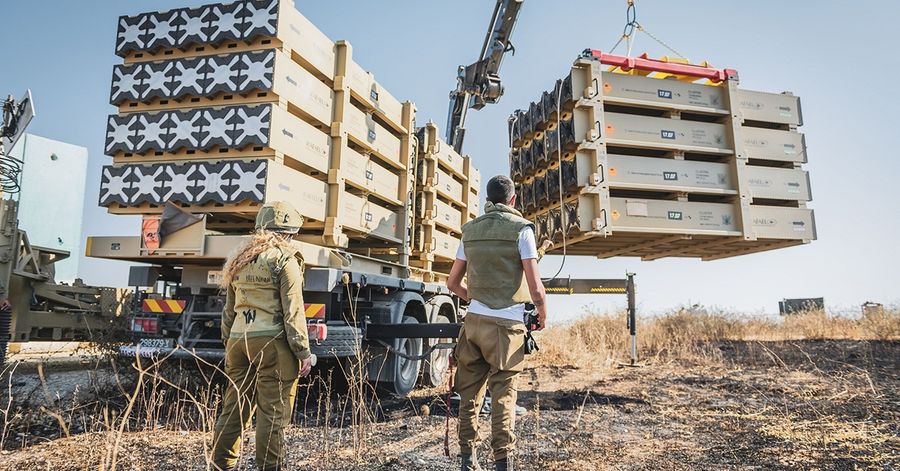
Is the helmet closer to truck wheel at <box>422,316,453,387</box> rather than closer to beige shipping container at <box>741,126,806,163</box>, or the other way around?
truck wheel at <box>422,316,453,387</box>

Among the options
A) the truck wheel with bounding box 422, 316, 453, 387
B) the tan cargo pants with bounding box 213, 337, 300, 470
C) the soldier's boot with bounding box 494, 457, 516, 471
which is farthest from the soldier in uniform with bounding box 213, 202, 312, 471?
the truck wheel with bounding box 422, 316, 453, 387

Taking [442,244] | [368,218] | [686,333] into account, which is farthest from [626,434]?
[686,333]

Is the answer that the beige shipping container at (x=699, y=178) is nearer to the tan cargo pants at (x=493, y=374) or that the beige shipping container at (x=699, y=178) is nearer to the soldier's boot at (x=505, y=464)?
the tan cargo pants at (x=493, y=374)

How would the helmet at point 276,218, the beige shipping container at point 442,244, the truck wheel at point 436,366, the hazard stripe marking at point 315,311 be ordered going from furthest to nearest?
the beige shipping container at point 442,244 → the truck wheel at point 436,366 → the hazard stripe marking at point 315,311 → the helmet at point 276,218

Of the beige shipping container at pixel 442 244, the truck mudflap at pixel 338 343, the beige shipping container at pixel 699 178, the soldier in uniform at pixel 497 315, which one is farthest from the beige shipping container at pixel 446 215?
the soldier in uniform at pixel 497 315

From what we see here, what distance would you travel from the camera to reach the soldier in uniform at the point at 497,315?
3.30 metres

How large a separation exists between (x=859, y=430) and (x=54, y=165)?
1518 centimetres

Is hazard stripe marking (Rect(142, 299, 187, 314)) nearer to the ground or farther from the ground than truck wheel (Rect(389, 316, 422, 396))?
farther from the ground

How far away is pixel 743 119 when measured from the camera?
7.18 metres

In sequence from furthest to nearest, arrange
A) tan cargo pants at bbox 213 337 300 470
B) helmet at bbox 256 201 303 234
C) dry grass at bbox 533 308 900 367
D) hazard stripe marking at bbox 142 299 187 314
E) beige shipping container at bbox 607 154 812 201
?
dry grass at bbox 533 308 900 367 → beige shipping container at bbox 607 154 812 201 → hazard stripe marking at bbox 142 299 187 314 → helmet at bbox 256 201 303 234 → tan cargo pants at bbox 213 337 300 470

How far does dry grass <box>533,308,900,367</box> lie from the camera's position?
34.0ft

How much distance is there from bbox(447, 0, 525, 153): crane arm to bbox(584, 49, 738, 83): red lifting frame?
3.01 m

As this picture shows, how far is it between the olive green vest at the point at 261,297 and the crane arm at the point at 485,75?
746 cm

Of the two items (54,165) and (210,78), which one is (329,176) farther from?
(54,165)
